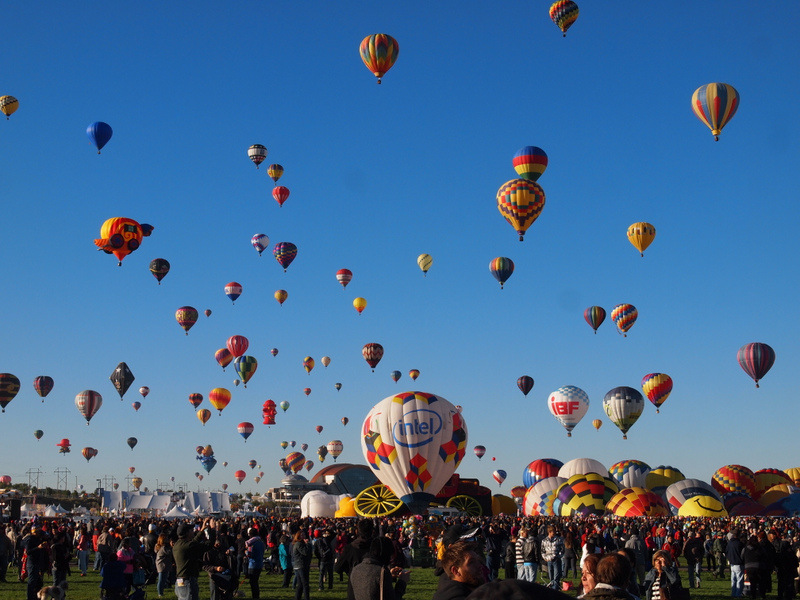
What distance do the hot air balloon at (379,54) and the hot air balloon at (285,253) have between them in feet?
58.8

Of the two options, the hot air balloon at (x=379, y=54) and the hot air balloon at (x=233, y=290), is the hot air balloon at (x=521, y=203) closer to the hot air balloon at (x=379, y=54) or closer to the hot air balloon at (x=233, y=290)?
the hot air balloon at (x=379, y=54)

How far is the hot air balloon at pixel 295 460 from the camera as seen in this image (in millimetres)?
104250

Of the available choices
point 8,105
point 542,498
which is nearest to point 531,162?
point 542,498

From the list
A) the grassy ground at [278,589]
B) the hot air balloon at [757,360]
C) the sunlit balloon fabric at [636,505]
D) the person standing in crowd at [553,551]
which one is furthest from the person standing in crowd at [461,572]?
the hot air balloon at [757,360]

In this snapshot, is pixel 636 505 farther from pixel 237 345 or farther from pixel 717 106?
pixel 237 345

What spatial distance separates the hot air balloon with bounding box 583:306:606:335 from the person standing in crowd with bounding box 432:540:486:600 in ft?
154

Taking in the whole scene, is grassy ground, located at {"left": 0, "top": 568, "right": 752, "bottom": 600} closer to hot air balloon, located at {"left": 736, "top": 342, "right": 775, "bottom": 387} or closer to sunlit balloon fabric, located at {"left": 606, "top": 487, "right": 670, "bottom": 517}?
sunlit balloon fabric, located at {"left": 606, "top": 487, "right": 670, "bottom": 517}

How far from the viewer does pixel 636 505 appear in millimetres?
40000

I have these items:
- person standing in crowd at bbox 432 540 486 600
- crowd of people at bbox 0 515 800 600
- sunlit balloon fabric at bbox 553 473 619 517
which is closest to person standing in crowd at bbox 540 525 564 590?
crowd of people at bbox 0 515 800 600

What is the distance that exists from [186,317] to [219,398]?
33.0 feet

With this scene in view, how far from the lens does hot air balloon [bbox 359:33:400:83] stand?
36.5 meters

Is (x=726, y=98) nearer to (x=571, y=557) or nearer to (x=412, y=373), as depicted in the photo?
(x=571, y=557)

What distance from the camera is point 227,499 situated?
53.8m

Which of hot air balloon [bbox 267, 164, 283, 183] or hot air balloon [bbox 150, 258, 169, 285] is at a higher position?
hot air balloon [bbox 267, 164, 283, 183]
